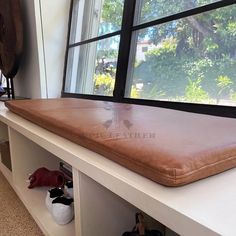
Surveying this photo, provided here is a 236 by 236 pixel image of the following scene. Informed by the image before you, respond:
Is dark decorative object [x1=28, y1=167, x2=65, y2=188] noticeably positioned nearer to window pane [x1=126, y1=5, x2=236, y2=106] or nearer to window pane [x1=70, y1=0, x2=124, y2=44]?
window pane [x1=126, y1=5, x2=236, y2=106]

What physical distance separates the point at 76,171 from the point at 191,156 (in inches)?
11.1

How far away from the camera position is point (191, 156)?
1.30ft

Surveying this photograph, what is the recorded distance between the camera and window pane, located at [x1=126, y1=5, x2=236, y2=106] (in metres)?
0.88

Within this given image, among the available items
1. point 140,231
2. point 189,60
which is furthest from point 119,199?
point 189,60

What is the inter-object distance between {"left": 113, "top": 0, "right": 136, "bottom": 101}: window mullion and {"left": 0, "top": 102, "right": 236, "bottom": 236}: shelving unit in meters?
0.61

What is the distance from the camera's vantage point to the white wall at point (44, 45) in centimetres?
173

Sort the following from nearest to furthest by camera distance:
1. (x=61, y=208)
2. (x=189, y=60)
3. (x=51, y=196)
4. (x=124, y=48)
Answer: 1. (x=61, y=208)
2. (x=51, y=196)
3. (x=189, y=60)
4. (x=124, y=48)

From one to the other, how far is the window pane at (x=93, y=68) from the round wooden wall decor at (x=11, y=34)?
400 millimetres

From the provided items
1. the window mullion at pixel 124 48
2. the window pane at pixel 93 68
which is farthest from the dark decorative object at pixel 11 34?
the window mullion at pixel 124 48

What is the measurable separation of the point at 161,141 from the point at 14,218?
781 mm

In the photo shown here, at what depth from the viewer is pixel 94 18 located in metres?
1.72

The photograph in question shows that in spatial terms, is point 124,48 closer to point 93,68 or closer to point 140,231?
point 93,68

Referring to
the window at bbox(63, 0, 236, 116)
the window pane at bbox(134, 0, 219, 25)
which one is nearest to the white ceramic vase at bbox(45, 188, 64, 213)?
the window at bbox(63, 0, 236, 116)

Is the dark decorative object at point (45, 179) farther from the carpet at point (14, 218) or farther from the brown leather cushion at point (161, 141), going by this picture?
the brown leather cushion at point (161, 141)
